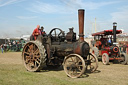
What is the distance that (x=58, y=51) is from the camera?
7.98 m

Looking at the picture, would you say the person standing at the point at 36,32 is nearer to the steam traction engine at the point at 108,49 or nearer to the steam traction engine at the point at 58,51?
the steam traction engine at the point at 58,51

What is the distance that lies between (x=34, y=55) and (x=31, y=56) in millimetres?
215

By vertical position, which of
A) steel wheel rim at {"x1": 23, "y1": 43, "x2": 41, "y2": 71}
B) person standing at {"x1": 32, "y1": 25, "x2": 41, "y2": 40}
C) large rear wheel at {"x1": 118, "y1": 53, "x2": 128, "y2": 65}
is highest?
person standing at {"x1": 32, "y1": 25, "x2": 41, "y2": 40}

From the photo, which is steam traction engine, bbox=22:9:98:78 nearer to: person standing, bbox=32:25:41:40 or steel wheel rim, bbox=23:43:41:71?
steel wheel rim, bbox=23:43:41:71

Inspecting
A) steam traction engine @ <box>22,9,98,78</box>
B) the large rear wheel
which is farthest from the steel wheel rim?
the large rear wheel

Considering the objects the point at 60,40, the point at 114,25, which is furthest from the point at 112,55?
the point at 60,40

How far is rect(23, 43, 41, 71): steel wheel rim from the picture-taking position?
25.9 ft

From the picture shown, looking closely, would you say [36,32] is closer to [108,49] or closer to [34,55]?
[34,55]

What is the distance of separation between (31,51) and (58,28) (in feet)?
5.64

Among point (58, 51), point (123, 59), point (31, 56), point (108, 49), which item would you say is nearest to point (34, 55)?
point (31, 56)

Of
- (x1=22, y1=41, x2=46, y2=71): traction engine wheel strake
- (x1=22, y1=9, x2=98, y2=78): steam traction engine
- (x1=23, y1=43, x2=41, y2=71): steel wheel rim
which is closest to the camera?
(x1=22, y1=9, x2=98, y2=78): steam traction engine

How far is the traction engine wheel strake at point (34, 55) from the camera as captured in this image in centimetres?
761

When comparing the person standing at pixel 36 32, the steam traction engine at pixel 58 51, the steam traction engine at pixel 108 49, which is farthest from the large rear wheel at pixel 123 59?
the person standing at pixel 36 32

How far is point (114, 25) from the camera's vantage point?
1173 cm
